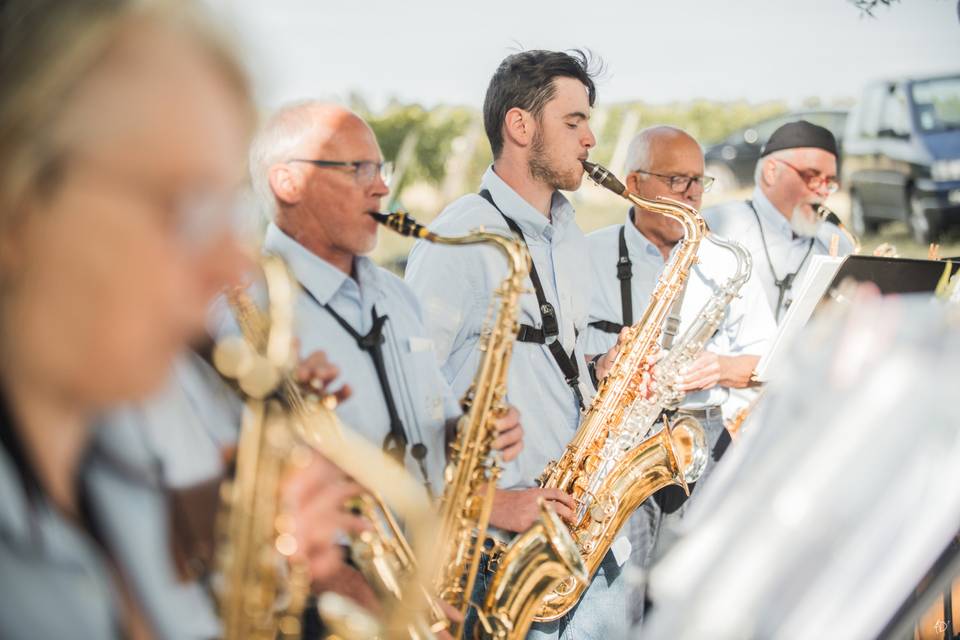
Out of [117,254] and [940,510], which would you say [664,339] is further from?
[117,254]

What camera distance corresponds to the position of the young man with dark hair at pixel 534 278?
9.82 ft

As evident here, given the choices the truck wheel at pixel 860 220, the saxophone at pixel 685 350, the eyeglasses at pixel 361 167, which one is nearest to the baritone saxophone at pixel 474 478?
the eyeglasses at pixel 361 167

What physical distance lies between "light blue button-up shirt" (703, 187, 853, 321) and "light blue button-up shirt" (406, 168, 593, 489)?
1.58 meters

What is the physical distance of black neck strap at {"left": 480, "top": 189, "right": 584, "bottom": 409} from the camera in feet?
10.3

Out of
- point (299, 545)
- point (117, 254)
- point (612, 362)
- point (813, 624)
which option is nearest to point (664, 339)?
point (612, 362)

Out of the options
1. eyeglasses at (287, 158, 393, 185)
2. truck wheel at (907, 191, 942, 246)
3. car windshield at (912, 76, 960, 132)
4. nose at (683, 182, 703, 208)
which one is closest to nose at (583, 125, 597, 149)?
eyeglasses at (287, 158, 393, 185)

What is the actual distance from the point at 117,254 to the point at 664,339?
10.4 feet

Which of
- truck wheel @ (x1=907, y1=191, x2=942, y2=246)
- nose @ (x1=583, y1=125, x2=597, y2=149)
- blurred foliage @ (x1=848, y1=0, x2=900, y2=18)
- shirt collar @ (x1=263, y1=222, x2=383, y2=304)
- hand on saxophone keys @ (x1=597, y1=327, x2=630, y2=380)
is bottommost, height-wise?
shirt collar @ (x1=263, y1=222, x2=383, y2=304)

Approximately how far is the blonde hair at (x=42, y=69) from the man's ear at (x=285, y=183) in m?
1.50

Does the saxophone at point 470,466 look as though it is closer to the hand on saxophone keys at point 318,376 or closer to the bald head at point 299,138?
the bald head at point 299,138

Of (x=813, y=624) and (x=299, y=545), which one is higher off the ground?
(x=813, y=624)

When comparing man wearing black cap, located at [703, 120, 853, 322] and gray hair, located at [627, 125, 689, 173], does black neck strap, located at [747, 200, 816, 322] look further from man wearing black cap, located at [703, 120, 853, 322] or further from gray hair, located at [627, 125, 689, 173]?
gray hair, located at [627, 125, 689, 173]

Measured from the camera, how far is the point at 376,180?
2553mm

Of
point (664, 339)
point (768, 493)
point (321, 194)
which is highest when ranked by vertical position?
point (664, 339)
